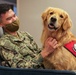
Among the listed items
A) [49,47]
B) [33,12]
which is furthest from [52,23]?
[33,12]

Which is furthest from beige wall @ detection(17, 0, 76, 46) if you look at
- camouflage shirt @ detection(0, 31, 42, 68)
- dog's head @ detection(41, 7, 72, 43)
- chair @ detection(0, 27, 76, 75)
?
chair @ detection(0, 27, 76, 75)

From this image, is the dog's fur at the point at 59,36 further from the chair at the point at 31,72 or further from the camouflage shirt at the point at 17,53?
the chair at the point at 31,72

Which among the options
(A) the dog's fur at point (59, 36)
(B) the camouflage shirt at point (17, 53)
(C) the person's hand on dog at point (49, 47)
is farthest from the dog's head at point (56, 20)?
(B) the camouflage shirt at point (17, 53)

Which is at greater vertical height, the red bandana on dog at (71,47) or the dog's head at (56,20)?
the dog's head at (56,20)

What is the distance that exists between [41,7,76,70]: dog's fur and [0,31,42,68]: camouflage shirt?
0.45 feet

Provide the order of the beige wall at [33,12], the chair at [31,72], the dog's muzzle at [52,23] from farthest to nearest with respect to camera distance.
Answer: the beige wall at [33,12], the dog's muzzle at [52,23], the chair at [31,72]

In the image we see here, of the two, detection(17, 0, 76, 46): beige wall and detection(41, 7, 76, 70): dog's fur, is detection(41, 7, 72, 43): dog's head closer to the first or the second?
detection(41, 7, 76, 70): dog's fur

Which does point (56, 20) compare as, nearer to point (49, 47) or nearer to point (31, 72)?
point (49, 47)

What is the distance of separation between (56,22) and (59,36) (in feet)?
0.44

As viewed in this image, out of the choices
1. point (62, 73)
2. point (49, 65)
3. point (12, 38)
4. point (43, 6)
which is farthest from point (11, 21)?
point (43, 6)

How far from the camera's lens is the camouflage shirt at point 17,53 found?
1.76 meters

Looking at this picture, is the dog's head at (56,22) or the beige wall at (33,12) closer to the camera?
the dog's head at (56,22)

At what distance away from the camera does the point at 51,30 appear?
1719 millimetres

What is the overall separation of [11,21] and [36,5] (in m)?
1.93
